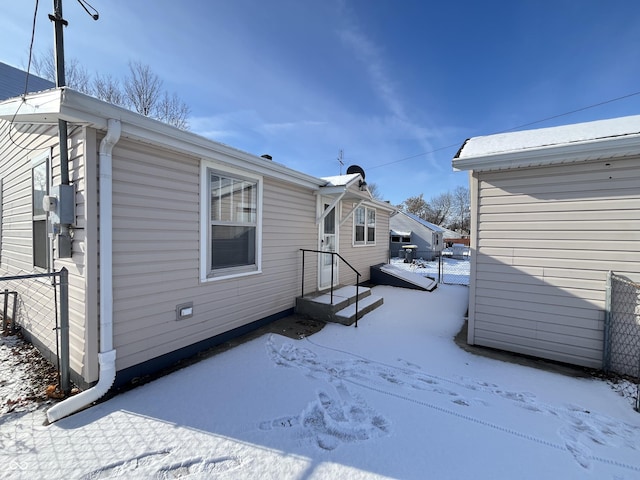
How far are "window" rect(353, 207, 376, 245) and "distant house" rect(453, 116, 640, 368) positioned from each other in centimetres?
416

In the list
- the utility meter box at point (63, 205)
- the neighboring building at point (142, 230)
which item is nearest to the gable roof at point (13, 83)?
the neighboring building at point (142, 230)

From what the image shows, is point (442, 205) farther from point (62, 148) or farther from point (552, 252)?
point (62, 148)

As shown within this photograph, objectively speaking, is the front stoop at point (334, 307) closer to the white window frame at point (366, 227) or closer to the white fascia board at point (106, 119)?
the white window frame at point (366, 227)

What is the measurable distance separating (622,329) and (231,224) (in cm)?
523

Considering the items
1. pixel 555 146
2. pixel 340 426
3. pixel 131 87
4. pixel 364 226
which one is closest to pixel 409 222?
pixel 364 226

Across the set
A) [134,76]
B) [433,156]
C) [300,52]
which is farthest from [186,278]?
[433,156]

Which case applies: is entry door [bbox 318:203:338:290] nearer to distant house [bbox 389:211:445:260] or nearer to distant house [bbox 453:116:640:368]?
distant house [bbox 453:116:640:368]

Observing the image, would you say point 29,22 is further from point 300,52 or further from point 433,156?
point 433,156

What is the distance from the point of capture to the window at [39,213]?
320cm

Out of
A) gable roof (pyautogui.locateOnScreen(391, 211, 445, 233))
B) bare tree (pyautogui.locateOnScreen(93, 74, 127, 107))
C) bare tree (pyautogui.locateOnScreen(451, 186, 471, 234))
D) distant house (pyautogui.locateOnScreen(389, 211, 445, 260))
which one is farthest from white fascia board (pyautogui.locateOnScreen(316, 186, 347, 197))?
bare tree (pyautogui.locateOnScreen(451, 186, 471, 234))

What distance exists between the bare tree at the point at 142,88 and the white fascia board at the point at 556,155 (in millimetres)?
15533

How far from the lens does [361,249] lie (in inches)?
330

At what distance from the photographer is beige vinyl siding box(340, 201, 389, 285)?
727cm

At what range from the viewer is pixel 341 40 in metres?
7.10
